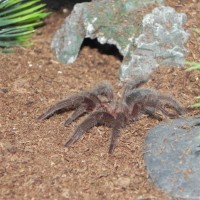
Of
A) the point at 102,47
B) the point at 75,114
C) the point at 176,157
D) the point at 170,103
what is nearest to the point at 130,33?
the point at 102,47

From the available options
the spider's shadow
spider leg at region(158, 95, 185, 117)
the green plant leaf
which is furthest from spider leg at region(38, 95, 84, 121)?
the spider's shadow

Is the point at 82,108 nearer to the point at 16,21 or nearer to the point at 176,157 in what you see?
the point at 176,157

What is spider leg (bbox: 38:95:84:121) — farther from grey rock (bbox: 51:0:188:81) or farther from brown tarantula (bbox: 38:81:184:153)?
grey rock (bbox: 51:0:188:81)

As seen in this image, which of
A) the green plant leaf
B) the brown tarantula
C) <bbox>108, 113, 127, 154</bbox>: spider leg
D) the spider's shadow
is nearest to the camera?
<bbox>108, 113, 127, 154</bbox>: spider leg

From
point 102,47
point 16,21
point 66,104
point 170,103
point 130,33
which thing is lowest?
point 102,47

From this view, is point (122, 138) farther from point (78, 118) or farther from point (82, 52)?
point (82, 52)

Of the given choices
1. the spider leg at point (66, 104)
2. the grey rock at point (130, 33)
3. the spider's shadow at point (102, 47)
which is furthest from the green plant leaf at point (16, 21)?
the spider leg at point (66, 104)
